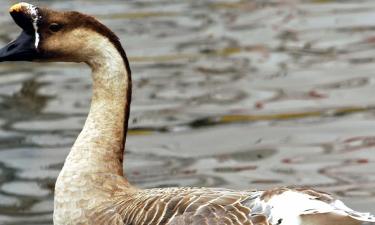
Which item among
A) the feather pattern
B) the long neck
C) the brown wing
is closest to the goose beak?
the long neck

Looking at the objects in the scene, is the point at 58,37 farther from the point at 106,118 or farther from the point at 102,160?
the point at 102,160

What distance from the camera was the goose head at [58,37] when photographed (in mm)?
8438

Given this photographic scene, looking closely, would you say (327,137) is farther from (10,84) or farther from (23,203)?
(10,84)

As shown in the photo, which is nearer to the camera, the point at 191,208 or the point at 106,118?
the point at 191,208

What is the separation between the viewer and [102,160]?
8484mm

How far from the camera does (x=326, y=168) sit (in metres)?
11.4

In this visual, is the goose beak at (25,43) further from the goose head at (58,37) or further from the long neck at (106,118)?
the long neck at (106,118)

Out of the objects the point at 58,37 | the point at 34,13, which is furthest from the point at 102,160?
the point at 34,13

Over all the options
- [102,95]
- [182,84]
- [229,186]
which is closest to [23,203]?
[229,186]

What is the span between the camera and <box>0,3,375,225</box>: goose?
25.0 feet

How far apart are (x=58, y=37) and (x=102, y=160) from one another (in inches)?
33.6

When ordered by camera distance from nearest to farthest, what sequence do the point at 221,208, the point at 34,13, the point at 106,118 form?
the point at 221,208
the point at 34,13
the point at 106,118

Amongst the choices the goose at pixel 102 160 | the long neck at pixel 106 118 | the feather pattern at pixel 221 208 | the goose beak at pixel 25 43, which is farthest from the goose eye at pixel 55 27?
the feather pattern at pixel 221 208

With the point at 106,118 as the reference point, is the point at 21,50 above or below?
above
